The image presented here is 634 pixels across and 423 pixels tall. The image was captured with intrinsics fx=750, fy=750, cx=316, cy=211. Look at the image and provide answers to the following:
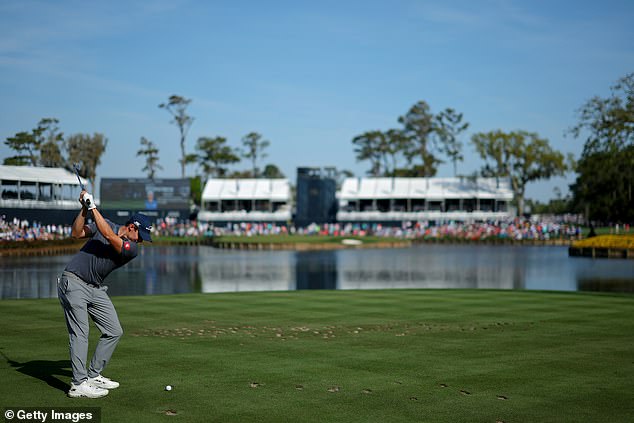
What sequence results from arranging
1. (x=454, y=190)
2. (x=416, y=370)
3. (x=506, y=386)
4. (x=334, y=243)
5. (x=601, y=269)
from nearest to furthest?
(x=506, y=386)
(x=416, y=370)
(x=601, y=269)
(x=334, y=243)
(x=454, y=190)

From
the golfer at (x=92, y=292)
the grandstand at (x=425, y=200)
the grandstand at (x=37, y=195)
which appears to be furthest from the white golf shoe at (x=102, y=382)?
the grandstand at (x=425, y=200)

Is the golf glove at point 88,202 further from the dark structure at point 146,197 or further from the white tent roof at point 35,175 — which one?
the dark structure at point 146,197

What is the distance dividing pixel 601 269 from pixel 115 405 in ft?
108

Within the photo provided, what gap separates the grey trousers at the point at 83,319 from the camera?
8.73m

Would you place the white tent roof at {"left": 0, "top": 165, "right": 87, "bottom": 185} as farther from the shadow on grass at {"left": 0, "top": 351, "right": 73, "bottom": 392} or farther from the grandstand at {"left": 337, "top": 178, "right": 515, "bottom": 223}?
the shadow on grass at {"left": 0, "top": 351, "right": 73, "bottom": 392}

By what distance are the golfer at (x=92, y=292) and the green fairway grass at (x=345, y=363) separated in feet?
1.12

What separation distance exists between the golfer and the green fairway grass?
0.34 m

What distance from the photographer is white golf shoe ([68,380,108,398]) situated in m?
8.73

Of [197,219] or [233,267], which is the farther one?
[197,219]

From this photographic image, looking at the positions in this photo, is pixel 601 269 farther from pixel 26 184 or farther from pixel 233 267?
pixel 26 184

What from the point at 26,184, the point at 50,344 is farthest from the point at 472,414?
the point at 26,184

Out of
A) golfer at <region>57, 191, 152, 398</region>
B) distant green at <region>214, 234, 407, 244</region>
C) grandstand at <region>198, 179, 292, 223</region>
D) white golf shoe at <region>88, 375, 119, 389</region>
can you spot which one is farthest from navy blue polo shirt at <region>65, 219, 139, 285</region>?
grandstand at <region>198, 179, 292, 223</region>

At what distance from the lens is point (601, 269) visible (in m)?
37.0

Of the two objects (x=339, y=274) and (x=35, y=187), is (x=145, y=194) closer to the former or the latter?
(x=35, y=187)
